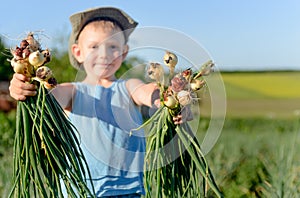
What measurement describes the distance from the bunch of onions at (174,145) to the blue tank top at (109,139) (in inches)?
10.1

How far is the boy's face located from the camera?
176 centimetres

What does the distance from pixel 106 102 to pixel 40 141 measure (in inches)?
17.0

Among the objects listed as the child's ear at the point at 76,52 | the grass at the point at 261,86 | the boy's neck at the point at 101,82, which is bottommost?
the boy's neck at the point at 101,82

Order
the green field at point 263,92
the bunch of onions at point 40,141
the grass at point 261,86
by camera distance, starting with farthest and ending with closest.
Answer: the grass at point 261,86 < the green field at point 263,92 < the bunch of onions at point 40,141

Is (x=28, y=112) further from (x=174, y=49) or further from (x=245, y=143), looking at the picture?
(x=245, y=143)

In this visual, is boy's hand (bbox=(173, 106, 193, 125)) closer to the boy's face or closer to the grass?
the boy's face

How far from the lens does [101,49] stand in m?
1.78

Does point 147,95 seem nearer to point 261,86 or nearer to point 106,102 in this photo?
point 106,102

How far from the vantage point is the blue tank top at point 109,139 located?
1.69 metres

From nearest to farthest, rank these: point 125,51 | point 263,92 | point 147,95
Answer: point 147,95 → point 125,51 → point 263,92

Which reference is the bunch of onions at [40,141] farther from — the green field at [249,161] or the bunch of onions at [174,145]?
the green field at [249,161]

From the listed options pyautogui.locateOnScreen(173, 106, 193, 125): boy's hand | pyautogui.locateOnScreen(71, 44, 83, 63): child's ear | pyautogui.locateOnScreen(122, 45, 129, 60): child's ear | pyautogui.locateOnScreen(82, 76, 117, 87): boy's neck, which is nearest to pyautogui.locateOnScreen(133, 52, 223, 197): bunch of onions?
pyautogui.locateOnScreen(173, 106, 193, 125): boy's hand

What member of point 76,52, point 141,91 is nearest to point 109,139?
point 141,91

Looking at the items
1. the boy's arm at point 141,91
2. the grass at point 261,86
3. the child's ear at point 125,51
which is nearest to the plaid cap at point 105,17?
the child's ear at point 125,51
